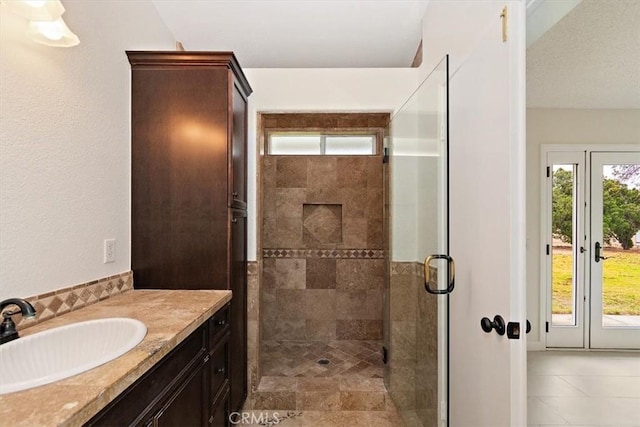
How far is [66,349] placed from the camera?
3.93 ft

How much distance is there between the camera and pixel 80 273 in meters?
1.56

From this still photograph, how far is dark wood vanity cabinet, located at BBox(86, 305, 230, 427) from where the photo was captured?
0.97 m

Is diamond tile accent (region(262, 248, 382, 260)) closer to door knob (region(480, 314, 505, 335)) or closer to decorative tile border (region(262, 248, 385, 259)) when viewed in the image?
decorative tile border (region(262, 248, 385, 259))

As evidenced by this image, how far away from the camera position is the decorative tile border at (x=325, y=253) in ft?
12.9

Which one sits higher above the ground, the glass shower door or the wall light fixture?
the wall light fixture

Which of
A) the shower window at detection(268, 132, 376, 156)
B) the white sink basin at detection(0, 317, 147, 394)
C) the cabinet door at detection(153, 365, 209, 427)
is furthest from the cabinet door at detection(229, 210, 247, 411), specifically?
the shower window at detection(268, 132, 376, 156)

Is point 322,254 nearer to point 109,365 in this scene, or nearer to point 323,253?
point 323,253

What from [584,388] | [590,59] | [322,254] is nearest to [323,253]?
[322,254]

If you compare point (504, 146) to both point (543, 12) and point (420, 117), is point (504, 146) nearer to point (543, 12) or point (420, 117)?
point (543, 12)

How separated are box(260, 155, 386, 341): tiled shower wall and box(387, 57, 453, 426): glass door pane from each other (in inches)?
54.0

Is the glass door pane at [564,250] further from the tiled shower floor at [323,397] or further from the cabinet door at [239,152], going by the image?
the cabinet door at [239,152]

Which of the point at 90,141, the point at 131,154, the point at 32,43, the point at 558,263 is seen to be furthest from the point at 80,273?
the point at 558,263

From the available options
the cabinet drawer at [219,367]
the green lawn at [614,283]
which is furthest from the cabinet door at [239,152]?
the green lawn at [614,283]

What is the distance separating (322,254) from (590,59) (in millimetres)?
2902
